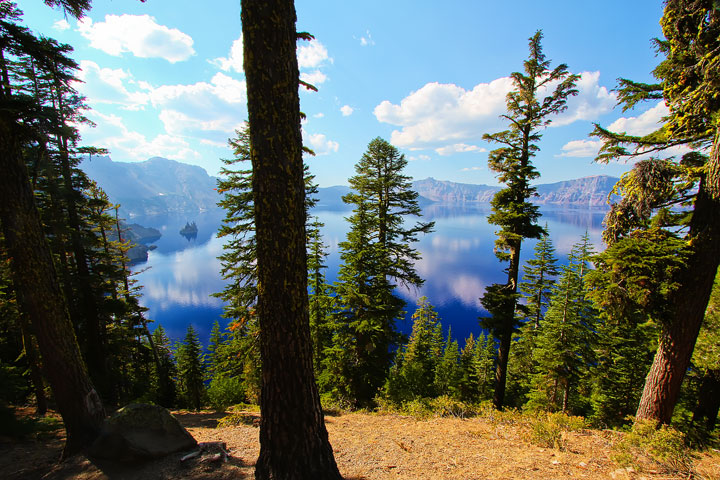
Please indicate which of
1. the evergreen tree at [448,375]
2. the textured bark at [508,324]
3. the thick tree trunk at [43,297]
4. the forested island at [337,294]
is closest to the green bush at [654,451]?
the forested island at [337,294]

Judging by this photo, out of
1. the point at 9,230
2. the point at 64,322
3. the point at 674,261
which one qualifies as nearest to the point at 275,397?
the point at 64,322

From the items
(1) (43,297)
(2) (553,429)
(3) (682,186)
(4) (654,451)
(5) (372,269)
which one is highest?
(3) (682,186)

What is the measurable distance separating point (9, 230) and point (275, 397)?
17.8ft

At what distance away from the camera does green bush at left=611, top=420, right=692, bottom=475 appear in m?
4.07

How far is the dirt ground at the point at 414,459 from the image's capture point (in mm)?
4195

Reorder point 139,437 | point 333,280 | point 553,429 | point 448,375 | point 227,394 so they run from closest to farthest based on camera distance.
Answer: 1. point 139,437
2. point 553,429
3. point 227,394
4. point 448,375
5. point 333,280

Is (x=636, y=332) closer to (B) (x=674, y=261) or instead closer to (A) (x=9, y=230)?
(B) (x=674, y=261)

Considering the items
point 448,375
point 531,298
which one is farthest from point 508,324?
point 448,375

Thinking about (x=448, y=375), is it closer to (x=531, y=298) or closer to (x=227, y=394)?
(x=531, y=298)

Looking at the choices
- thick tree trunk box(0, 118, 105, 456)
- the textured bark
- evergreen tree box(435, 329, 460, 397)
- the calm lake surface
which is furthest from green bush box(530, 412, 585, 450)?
the calm lake surface

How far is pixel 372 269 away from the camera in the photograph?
12.2 m

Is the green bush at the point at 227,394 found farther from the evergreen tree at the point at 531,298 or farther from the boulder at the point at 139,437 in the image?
the evergreen tree at the point at 531,298

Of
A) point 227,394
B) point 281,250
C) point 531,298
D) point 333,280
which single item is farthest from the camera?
point 333,280

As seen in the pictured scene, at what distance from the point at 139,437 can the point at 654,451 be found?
814 cm
